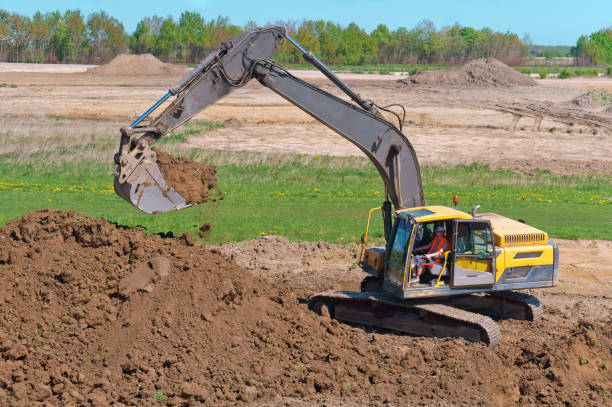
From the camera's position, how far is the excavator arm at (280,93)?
43.2 feet

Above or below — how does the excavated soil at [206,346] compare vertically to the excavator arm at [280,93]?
below

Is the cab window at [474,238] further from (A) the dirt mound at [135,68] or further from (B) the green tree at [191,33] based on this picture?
(B) the green tree at [191,33]

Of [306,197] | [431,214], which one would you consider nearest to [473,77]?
[306,197]

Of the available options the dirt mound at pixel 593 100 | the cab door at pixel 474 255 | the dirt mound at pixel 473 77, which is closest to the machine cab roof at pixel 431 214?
the cab door at pixel 474 255

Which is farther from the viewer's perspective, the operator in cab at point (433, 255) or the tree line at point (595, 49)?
the tree line at point (595, 49)

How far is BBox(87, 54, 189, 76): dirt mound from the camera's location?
73.2m

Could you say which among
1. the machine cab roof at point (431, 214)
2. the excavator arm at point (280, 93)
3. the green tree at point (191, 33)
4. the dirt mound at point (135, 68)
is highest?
the green tree at point (191, 33)

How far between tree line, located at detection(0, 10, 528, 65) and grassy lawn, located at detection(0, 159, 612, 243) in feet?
220

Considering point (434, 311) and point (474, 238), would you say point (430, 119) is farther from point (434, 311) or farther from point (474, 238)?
point (434, 311)

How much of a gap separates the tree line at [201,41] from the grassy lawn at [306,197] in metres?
67.2

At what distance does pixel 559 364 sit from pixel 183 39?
107493mm

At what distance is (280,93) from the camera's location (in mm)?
13609

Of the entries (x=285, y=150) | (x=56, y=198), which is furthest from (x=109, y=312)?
(x=285, y=150)

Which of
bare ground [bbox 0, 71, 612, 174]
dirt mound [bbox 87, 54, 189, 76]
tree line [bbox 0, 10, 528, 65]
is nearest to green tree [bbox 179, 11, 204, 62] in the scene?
tree line [bbox 0, 10, 528, 65]
